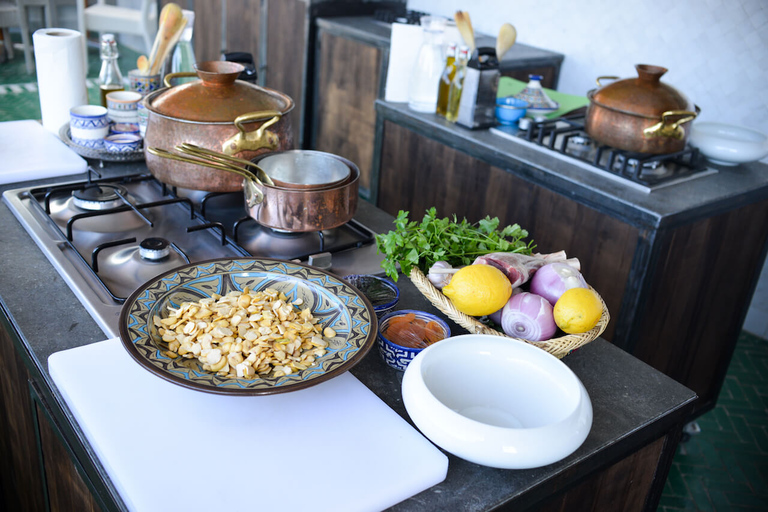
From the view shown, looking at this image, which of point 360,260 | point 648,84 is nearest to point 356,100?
point 648,84

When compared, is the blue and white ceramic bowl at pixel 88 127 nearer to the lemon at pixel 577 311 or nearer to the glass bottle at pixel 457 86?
the glass bottle at pixel 457 86

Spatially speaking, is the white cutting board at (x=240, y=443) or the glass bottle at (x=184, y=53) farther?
the glass bottle at (x=184, y=53)

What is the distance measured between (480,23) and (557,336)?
9.26 ft

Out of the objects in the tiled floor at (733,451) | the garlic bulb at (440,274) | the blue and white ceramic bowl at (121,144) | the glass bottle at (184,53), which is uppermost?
the glass bottle at (184,53)

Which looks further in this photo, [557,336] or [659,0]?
[659,0]

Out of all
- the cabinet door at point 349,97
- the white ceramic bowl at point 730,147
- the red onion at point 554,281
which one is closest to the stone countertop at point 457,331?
the red onion at point 554,281

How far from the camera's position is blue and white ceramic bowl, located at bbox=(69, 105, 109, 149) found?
164 cm

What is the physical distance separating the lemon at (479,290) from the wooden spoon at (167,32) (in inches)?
41.2

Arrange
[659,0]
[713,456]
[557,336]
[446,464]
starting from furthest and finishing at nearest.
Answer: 1. [659,0]
2. [713,456]
3. [557,336]
4. [446,464]

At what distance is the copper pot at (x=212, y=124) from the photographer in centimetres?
130

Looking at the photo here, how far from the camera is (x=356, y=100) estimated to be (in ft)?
10.9

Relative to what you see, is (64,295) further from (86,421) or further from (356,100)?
(356,100)

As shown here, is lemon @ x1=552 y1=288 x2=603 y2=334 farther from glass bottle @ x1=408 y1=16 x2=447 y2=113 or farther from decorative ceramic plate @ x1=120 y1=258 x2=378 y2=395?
glass bottle @ x1=408 y1=16 x2=447 y2=113

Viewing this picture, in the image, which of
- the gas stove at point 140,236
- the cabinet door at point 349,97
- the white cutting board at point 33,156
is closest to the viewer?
the gas stove at point 140,236
